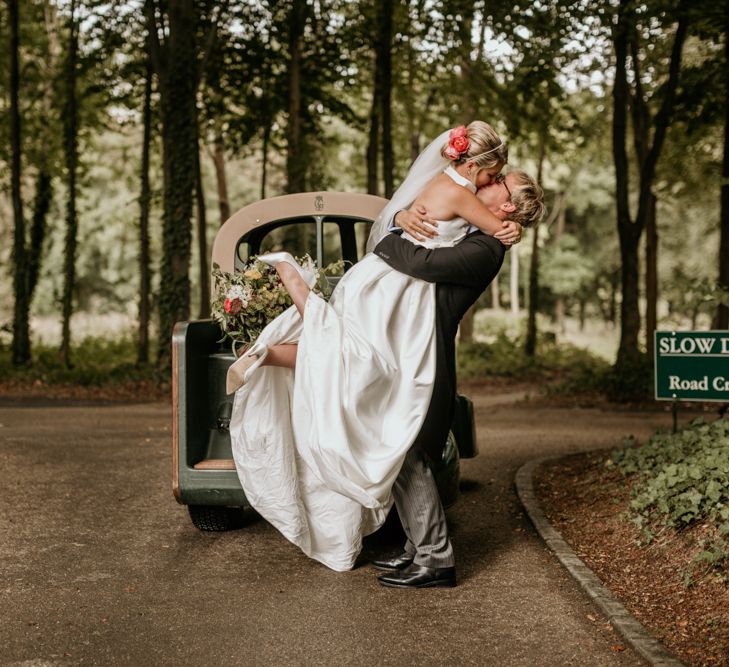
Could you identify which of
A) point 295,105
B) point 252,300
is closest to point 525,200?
point 252,300

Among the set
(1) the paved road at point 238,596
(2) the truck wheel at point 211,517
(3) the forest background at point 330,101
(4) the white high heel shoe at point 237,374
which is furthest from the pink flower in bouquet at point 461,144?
(3) the forest background at point 330,101

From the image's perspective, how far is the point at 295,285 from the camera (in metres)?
5.38

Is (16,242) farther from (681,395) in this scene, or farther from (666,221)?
(666,221)

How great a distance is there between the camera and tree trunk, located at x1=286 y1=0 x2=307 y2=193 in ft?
65.3

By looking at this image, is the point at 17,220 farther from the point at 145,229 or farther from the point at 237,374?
the point at 237,374

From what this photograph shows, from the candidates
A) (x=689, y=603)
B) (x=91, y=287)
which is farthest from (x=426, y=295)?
(x=91, y=287)

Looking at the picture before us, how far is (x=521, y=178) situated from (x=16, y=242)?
1766 cm

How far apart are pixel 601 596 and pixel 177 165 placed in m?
13.7

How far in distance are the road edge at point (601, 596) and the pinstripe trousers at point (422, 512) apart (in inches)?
30.4

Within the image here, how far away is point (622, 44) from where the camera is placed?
16.3 metres

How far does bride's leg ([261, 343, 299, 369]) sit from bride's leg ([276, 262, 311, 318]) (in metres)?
0.20

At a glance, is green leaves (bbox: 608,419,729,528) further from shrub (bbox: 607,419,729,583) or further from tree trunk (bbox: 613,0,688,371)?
tree trunk (bbox: 613,0,688,371)

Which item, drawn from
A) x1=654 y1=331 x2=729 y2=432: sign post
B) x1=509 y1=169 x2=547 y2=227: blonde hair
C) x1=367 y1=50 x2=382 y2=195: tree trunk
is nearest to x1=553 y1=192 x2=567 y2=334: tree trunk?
x1=367 y1=50 x2=382 y2=195: tree trunk

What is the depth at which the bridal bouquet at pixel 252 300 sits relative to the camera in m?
5.92
